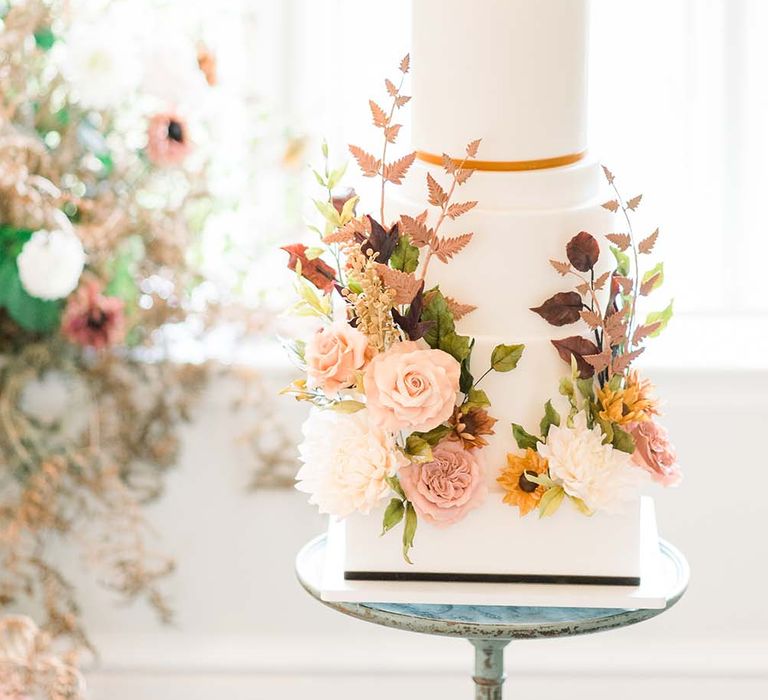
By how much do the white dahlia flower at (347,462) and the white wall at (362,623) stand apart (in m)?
0.96

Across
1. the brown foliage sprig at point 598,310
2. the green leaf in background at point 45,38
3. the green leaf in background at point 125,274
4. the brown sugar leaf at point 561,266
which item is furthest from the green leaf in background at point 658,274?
the green leaf in background at point 45,38

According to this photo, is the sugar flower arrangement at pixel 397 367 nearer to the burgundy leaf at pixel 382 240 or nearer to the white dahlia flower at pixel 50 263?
the burgundy leaf at pixel 382 240

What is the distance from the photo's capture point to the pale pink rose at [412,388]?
4.19 feet

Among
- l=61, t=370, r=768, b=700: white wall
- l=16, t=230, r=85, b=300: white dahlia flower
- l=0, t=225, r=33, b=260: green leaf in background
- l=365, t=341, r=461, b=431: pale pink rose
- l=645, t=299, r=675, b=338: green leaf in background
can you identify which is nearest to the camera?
l=365, t=341, r=461, b=431: pale pink rose

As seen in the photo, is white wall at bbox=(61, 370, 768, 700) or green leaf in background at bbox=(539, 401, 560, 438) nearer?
green leaf in background at bbox=(539, 401, 560, 438)

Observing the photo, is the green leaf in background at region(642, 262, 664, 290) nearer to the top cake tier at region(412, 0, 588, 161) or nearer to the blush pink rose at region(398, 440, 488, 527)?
the top cake tier at region(412, 0, 588, 161)

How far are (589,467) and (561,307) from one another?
6.6 inches

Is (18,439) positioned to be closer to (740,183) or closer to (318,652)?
(318,652)

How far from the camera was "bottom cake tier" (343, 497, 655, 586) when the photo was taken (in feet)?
4.50

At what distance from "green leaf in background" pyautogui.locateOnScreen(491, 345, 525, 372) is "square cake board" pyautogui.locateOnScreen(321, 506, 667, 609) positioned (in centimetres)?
24

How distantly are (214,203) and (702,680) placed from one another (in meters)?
1.26

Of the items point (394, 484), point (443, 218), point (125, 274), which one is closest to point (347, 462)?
point (394, 484)

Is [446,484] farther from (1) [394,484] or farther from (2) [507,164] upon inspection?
(2) [507,164]

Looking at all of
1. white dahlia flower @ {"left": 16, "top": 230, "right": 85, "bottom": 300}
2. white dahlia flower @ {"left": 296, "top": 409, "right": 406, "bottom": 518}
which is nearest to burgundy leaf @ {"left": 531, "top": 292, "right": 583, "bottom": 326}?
white dahlia flower @ {"left": 296, "top": 409, "right": 406, "bottom": 518}
